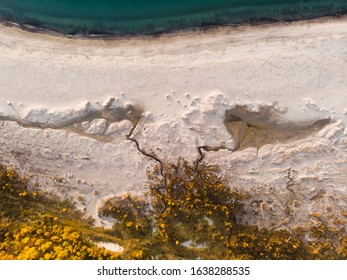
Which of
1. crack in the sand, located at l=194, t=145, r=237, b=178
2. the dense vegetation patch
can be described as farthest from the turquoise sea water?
the dense vegetation patch

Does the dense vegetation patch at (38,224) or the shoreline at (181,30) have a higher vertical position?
the shoreline at (181,30)

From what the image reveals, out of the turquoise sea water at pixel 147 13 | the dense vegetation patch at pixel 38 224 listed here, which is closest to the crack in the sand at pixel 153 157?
the dense vegetation patch at pixel 38 224

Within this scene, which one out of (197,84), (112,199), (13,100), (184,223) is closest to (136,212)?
(112,199)

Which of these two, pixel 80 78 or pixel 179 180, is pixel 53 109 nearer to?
pixel 80 78

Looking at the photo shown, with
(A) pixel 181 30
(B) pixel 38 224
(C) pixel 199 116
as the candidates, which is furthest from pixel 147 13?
(B) pixel 38 224

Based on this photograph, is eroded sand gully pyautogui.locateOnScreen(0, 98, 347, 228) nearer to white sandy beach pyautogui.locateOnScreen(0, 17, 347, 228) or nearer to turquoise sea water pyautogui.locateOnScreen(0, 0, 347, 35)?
white sandy beach pyautogui.locateOnScreen(0, 17, 347, 228)

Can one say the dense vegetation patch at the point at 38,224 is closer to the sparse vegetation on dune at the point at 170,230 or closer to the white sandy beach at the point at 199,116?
the sparse vegetation on dune at the point at 170,230

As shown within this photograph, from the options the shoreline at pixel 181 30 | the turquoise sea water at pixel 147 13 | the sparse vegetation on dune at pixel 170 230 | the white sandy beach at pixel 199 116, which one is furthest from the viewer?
the turquoise sea water at pixel 147 13
